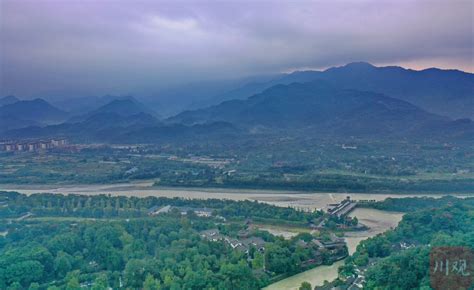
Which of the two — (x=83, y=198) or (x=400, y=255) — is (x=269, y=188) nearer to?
(x=83, y=198)

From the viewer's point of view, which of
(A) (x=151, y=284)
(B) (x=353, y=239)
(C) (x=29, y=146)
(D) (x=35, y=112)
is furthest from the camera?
(D) (x=35, y=112)

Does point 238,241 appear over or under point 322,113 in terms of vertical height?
under

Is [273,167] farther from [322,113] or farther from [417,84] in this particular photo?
[417,84]

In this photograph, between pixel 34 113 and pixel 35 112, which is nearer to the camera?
pixel 34 113

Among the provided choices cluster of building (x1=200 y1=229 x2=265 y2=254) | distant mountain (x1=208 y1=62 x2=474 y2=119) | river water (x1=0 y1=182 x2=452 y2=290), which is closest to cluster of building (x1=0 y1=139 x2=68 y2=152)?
river water (x1=0 y1=182 x2=452 y2=290)

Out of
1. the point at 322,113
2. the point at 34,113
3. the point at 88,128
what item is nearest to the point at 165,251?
the point at 322,113

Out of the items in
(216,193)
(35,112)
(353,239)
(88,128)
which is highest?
(35,112)
